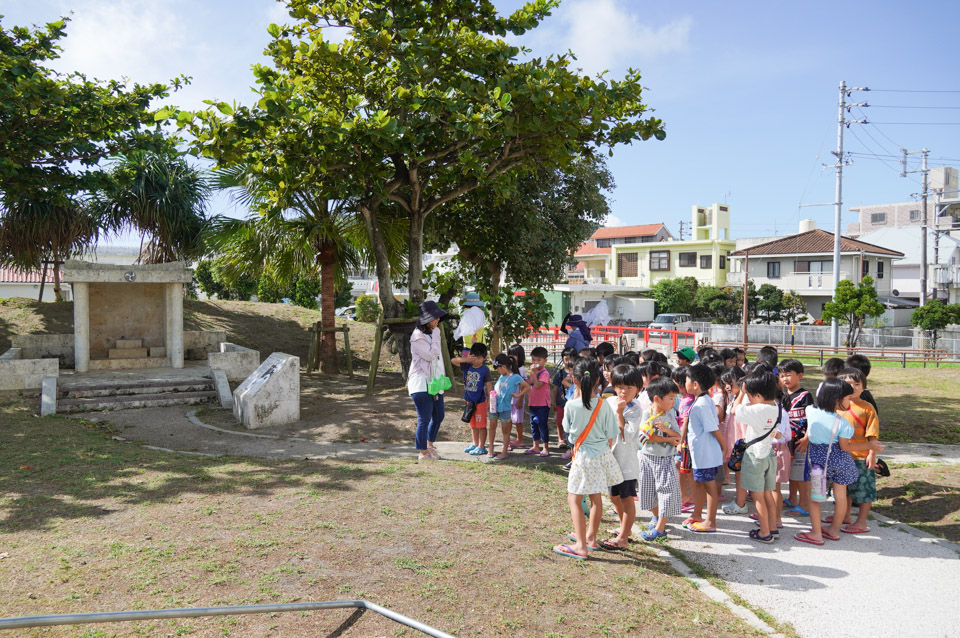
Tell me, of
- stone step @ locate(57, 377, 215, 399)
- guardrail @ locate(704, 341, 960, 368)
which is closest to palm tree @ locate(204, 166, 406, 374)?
stone step @ locate(57, 377, 215, 399)

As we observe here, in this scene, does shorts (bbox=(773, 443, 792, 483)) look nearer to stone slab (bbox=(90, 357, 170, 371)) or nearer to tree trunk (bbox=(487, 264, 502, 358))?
tree trunk (bbox=(487, 264, 502, 358))

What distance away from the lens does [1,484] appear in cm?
589

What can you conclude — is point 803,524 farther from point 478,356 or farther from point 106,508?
point 106,508

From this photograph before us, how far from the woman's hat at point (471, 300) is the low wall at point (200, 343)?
20.2 feet

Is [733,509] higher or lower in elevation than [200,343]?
lower

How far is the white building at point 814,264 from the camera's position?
37.4 metres

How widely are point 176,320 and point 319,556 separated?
1098cm

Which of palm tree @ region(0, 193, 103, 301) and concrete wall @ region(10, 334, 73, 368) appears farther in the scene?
palm tree @ region(0, 193, 103, 301)

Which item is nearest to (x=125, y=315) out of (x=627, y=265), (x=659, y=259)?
(x=659, y=259)

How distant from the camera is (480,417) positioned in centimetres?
770

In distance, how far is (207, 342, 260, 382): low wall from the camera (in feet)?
41.3

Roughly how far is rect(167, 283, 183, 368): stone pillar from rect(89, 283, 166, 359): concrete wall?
157 centimetres

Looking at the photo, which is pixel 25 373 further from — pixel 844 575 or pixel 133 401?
pixel 844 575

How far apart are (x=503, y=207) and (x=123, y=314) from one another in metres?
9.02
